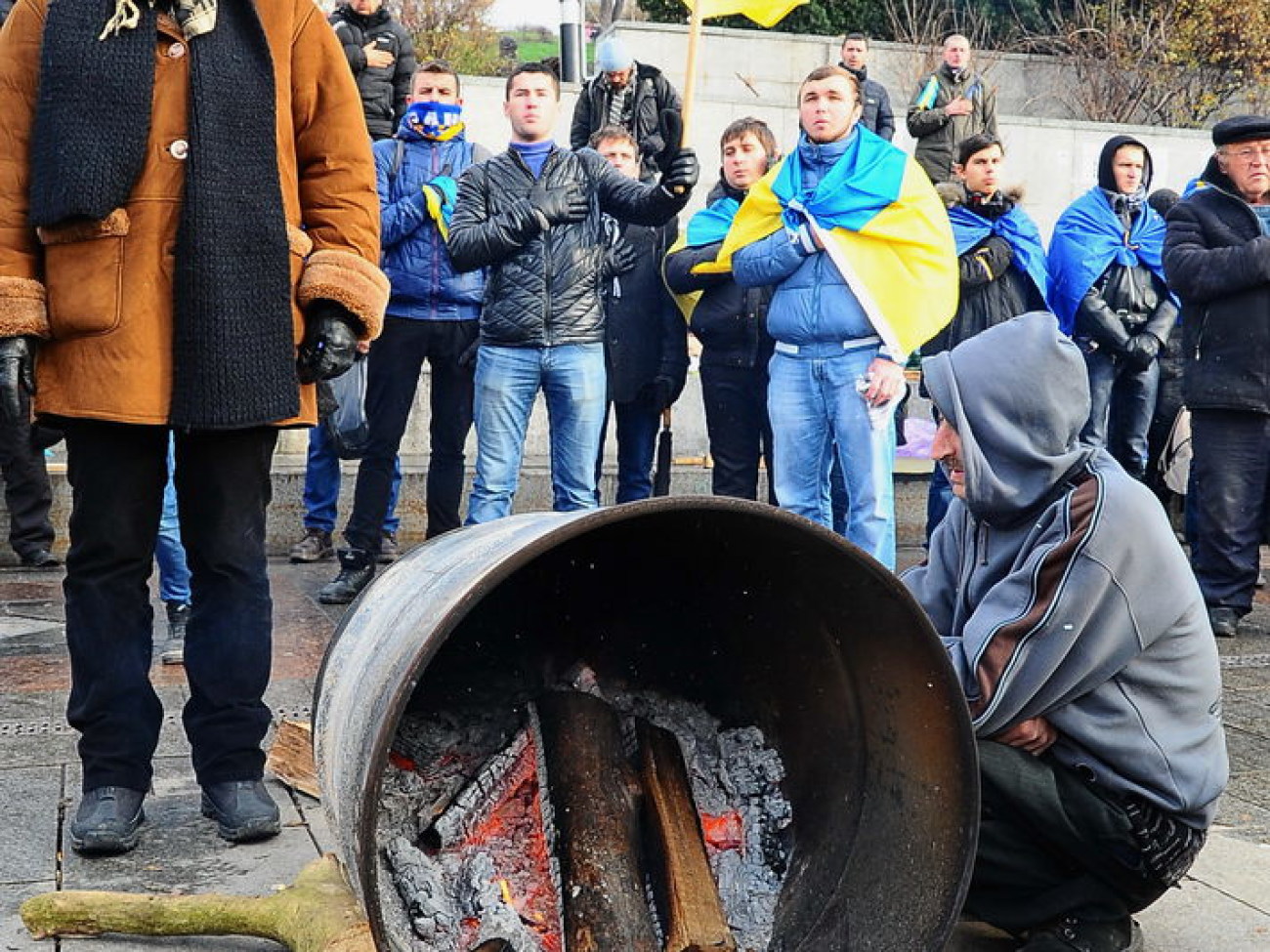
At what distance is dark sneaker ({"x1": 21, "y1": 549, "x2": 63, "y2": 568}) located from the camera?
7855mm

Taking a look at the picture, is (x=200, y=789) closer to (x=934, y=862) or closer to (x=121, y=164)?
(x=121, y=164)

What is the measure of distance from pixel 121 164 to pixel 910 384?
6.93 meters

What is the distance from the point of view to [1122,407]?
8.77 m

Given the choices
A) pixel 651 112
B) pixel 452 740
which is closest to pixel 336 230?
pixel 452 740

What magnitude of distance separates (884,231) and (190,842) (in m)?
3.78

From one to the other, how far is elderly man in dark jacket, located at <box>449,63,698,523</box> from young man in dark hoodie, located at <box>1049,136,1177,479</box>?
277 centimetres

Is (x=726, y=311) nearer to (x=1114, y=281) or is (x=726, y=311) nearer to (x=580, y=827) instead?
(x=1114, y=281)

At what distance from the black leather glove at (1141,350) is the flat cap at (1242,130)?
1.42 m

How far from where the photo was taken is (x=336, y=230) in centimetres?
391

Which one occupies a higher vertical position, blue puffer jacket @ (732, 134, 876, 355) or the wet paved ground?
blue puffer jacket @ (732, 134, 876, 355)

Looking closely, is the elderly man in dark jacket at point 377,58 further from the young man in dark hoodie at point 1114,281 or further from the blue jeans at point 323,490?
the young man in dark hoodie at point 1114,281

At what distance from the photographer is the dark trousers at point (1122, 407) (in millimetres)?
8445

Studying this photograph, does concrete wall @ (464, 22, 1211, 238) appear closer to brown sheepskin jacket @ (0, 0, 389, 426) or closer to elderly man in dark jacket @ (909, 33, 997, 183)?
elderly man in dark jacket @ (909, 33, 997, 183)

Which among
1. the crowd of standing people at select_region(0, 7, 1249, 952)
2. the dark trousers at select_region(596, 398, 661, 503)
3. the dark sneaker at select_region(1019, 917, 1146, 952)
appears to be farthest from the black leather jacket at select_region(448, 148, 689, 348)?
the dark sneaker at select_region(1019, 917, 1146, 952)
